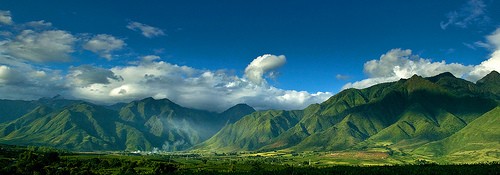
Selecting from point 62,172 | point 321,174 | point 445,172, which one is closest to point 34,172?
point 62,172

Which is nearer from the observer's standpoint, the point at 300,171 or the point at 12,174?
the point at 300,171

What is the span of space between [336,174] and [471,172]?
93.0ft

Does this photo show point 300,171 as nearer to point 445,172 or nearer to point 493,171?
point 445,172

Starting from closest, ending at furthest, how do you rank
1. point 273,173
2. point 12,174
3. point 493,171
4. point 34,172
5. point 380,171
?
point 493,171, point 380,171, point 273,173, point 12,174, point 34,172

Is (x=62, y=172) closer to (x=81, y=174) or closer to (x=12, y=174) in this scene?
(x=81, y=174)

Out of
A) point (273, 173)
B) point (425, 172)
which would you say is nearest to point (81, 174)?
point (273, 173)

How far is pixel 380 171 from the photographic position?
89.8 m

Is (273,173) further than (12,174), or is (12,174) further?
(12,174)

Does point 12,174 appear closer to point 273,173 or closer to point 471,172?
point 273,173

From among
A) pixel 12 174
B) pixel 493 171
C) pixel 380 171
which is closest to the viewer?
pixel 493 171

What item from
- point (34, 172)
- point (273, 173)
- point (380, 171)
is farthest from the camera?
point (34, 172)

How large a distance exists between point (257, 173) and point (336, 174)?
74.4ft

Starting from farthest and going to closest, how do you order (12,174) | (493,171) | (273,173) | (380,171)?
(12,174) → (273,173) → (380,171) → (493,171)

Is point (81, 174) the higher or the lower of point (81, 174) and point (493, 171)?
the lower
